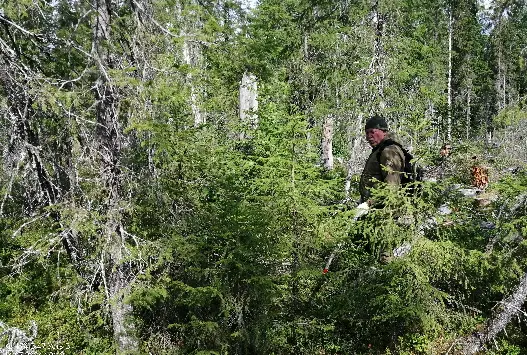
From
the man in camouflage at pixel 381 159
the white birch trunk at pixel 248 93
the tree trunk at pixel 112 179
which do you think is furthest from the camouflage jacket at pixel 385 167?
the white birch trunk at pixel 248 93

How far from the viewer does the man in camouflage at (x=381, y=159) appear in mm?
5113

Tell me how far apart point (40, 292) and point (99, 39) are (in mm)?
4884

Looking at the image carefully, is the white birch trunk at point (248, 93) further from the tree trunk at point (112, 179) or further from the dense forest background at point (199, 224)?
the tree trunk at point (112, 179)

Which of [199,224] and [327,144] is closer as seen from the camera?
[199,224]

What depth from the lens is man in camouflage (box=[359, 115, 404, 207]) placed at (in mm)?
5113

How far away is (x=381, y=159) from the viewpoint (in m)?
5.29

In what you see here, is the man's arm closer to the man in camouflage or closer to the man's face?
the man in camouflage

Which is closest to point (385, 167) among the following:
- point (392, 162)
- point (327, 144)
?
point (392, 162)

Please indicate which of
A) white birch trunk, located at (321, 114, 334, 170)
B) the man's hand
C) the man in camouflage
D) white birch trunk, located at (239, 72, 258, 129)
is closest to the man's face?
the man in camouflage

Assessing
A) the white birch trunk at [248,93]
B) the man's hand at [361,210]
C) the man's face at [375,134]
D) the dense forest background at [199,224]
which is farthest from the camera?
the white birch trunk at [248,93]

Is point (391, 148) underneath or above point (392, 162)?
above

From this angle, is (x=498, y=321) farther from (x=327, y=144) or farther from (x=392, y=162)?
(x=327, y=144)

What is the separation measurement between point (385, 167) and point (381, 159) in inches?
17.0

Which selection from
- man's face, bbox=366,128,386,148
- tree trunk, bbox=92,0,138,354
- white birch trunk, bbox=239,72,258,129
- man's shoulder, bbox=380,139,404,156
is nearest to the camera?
tree trunk, bbox=92,0,138,354
